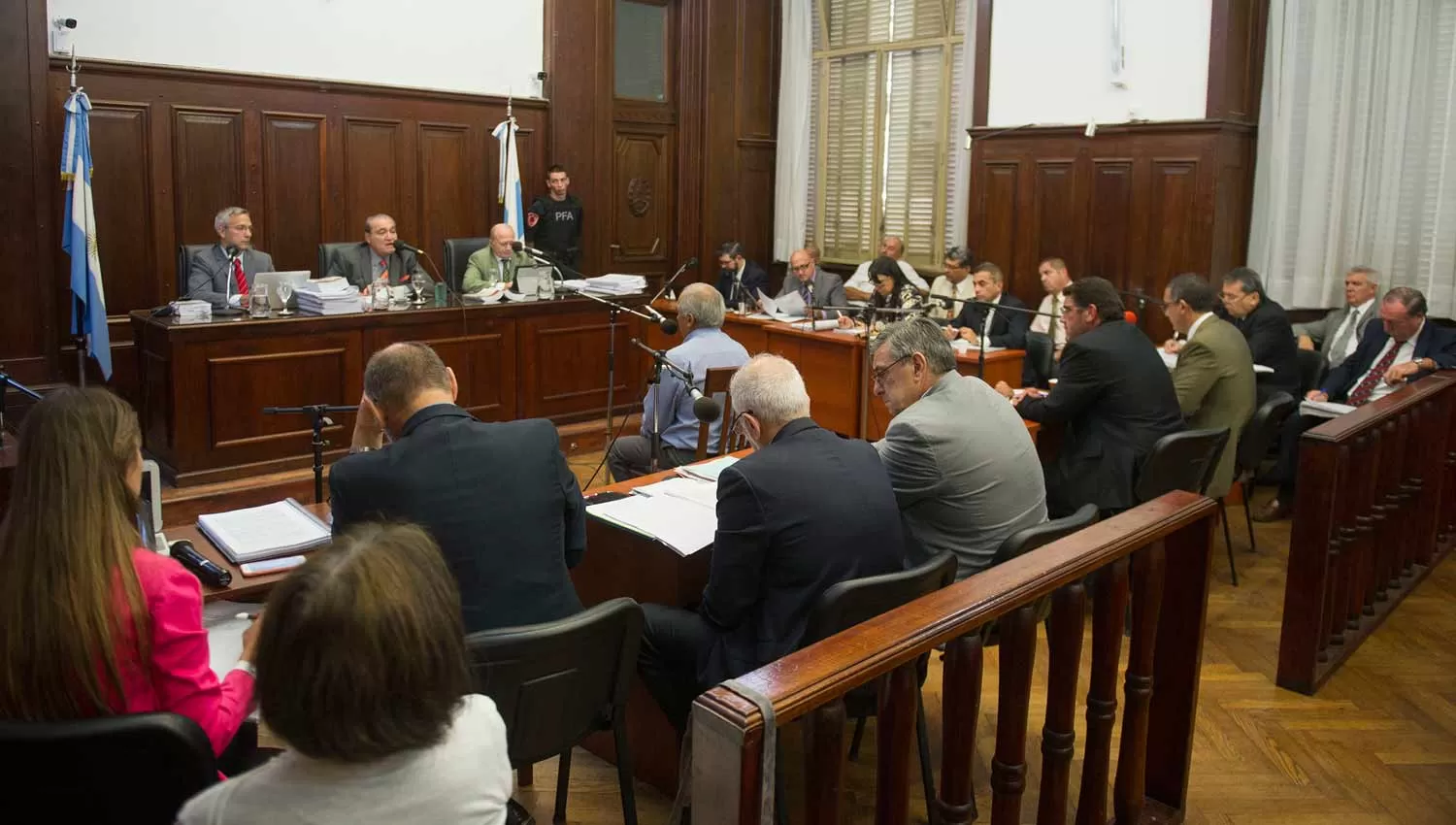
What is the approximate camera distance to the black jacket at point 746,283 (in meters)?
7.95

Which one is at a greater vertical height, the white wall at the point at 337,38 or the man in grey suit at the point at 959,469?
the white wall at the point at 337,38

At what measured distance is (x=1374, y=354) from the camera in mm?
5727

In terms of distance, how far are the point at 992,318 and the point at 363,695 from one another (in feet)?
20.3

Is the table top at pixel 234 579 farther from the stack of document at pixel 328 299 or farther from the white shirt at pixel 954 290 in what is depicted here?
the white shirt at pixel 954 290

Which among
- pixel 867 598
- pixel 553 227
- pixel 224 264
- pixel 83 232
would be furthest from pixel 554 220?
pixel 867 598

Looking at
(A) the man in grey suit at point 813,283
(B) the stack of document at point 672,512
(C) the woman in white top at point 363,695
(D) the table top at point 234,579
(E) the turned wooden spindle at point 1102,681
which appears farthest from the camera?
(A) the man in grey suit at point 813,283

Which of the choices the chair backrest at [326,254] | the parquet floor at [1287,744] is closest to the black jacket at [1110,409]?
the parquet floor at [1287,744]

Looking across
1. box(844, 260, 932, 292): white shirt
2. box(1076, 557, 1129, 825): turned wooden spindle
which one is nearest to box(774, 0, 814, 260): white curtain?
box(844, 260, 932, 292): white shirt

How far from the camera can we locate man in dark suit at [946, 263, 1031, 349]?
21.6ft

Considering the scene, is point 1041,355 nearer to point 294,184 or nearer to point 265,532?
point 265,532

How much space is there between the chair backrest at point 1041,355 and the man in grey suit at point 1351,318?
144 cm

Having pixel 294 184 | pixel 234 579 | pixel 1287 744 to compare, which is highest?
pixel 294 184

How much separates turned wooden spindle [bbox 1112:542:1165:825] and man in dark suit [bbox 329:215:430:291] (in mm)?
5571

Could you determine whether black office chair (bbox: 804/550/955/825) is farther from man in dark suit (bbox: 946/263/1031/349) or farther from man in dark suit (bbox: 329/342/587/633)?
man in dark suit (bbox: 946/263/1031/349)
